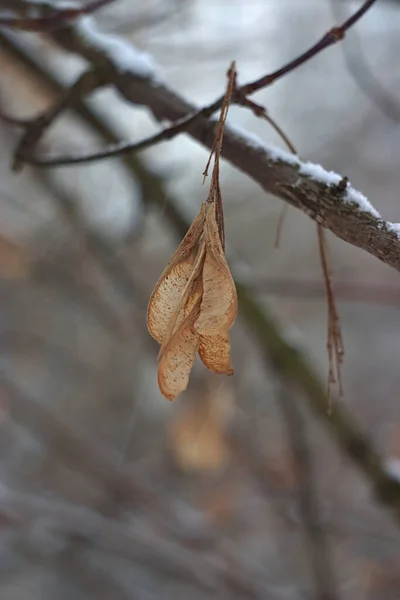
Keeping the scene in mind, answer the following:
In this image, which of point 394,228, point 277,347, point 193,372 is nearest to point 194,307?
point 394,228

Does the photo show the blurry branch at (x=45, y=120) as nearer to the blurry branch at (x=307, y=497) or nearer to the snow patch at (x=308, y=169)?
the snow patch at (x=308, y=169)

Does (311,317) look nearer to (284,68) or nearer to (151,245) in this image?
(151,245)

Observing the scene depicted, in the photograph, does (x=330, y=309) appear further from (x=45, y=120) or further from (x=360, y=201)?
(x=45, y=120)

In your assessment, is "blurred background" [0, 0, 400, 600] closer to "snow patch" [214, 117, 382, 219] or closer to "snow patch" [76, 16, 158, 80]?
"snow patch" [76, 16, 158, 80]

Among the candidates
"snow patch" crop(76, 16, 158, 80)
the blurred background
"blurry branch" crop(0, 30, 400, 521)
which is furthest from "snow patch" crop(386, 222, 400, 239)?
the blurred background

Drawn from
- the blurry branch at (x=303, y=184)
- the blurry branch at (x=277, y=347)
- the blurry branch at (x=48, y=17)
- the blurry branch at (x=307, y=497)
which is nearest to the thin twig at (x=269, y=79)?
the blurry branch at (x=303, y=184)
